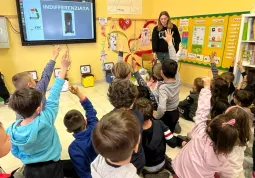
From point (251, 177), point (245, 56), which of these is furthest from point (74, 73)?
point (251, 177)

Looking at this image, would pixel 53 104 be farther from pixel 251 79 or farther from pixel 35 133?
pixel 251 79

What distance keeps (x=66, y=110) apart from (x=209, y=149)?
241 centimetres

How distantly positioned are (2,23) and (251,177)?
12.9ft

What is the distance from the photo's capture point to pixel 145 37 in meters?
4.85

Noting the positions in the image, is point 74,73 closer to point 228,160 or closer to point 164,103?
point 164,103

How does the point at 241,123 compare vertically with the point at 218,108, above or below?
above

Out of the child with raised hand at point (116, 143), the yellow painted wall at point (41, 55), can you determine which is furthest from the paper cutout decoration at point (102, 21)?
the child with raised hand at point (116, 143)

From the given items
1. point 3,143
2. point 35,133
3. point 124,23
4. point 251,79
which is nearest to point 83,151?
point 35,133

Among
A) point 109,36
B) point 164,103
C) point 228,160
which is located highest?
point 109,36

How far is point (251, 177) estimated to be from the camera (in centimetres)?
169

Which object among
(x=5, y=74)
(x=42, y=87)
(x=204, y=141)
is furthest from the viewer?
(x=5, y=74)

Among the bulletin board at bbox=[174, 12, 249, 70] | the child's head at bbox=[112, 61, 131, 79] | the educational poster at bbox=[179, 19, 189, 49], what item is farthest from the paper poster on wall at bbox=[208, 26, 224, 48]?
the child's head at bbox=[112, 61, 131, 79]

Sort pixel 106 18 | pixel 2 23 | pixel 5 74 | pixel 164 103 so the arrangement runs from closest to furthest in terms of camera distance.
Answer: pixel 164 103
pixel 2 23
pixel 5 74
pixel 106 18

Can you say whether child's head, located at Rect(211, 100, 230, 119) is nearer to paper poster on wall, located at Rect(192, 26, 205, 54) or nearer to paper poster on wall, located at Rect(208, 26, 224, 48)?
paper poster on wall, located at Rect(208, 26, 224, 48)
